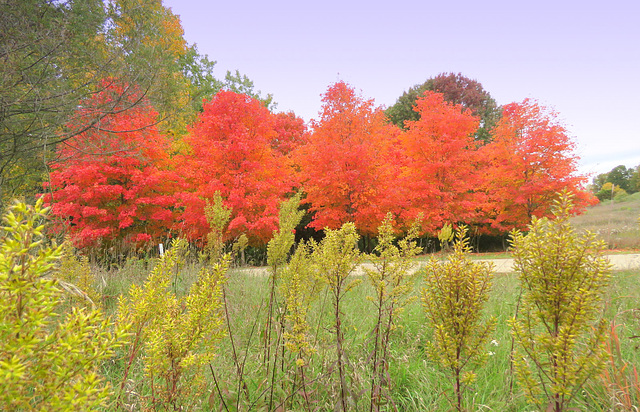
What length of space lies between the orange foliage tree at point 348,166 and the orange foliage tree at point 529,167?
6031 mm

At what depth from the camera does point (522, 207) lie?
52.6ft

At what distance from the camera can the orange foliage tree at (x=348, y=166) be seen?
13.1 metres

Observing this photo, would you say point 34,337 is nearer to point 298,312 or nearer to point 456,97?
point 298,312

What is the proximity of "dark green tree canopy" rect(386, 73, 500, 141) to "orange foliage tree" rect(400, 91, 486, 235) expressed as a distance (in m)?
12.0

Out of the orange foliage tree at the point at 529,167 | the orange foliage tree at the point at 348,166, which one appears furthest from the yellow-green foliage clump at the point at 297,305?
the orange foliage tree at the point at 529,167

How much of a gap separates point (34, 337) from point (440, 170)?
50.5ft

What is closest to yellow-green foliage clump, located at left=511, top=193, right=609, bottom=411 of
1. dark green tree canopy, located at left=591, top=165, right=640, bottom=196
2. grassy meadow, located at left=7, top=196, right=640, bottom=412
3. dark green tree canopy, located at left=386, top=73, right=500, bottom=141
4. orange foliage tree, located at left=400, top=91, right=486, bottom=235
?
grassy meadow, located at left=7, top=196, right=640, bottom=412

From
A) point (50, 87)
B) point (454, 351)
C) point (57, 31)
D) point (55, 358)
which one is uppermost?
point (57, 31)

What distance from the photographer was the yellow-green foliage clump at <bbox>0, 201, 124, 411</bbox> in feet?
1.80

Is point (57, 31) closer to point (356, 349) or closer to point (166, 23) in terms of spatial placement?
point (356, 349)

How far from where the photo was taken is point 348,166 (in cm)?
1359

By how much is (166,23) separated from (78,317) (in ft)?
73.5

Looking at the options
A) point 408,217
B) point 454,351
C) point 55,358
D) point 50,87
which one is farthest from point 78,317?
point 408,217

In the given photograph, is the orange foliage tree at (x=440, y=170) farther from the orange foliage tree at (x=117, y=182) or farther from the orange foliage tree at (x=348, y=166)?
the orange foliage tree at (x=117, y=182)
